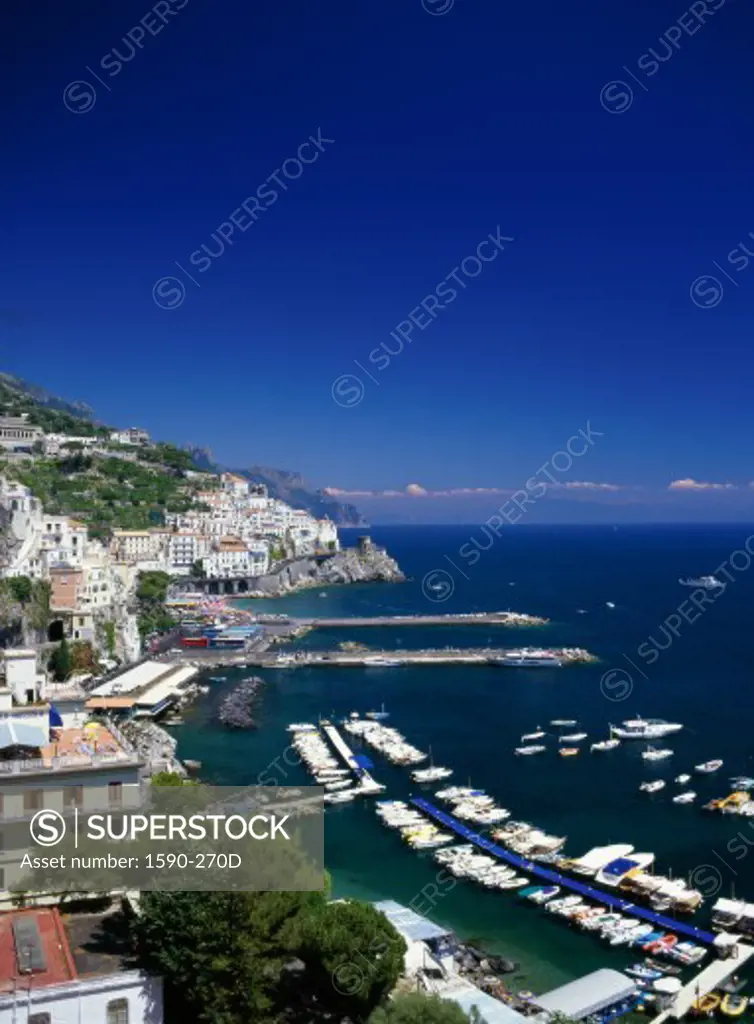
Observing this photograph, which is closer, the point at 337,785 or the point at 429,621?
the point at 337,785

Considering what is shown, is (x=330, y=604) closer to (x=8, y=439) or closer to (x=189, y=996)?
(x=8, y=439)

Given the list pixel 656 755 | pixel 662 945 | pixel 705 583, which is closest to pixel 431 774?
pixel 656 755

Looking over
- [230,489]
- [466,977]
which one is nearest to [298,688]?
[466,977]

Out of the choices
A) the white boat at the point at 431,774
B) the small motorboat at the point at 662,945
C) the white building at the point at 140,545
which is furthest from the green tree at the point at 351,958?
the white building at the point at 140,545

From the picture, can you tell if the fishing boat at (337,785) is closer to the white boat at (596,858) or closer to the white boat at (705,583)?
the white boat at (596,858)

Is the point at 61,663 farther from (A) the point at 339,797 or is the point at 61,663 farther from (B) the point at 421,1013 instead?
(B) the point at 421,1013

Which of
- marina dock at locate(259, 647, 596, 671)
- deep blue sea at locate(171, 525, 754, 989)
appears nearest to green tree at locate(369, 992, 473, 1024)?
deep blue sea at locate(171, 525, 754, 989)
